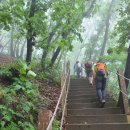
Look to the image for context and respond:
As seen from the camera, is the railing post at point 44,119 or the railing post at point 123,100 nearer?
the railing post at point 44,119

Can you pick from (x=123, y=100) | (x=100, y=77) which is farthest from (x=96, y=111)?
(x=100, y=77)

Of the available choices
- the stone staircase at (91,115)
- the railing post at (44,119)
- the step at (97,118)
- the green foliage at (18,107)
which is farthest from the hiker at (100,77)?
the railing post at (44,119)

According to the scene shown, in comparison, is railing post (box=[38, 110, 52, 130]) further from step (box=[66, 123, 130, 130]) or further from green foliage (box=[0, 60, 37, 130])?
step (box=[66, 123, 130, 130])

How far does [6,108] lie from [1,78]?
314cm

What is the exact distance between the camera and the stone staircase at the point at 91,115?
28.5 ft

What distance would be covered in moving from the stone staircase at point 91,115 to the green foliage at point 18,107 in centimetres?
127

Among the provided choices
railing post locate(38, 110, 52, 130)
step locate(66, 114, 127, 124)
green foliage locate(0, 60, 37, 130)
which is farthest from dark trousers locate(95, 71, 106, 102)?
railing post locate(38, 110, 52, 130)

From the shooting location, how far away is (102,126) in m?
8.70

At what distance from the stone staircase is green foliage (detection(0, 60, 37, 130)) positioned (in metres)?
1.27

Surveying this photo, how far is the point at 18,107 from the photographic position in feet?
28.8

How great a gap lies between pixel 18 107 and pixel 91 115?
2.60 m

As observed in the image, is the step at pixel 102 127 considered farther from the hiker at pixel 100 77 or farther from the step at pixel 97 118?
the hiker at pixel 100 77

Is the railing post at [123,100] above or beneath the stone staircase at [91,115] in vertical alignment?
above

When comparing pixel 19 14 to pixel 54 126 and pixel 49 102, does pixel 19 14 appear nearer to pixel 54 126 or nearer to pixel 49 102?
pixel 49 102
